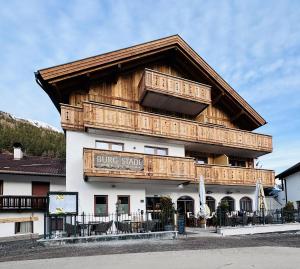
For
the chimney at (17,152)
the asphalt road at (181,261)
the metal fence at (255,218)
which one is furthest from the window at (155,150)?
the asphalt road at (181,261)

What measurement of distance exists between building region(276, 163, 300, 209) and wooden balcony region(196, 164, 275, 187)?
5.85 m

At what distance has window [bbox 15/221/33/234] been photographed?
2227 cm

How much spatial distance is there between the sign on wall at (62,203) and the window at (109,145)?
5668mm

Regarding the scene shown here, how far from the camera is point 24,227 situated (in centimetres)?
2244

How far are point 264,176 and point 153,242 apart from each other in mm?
14592

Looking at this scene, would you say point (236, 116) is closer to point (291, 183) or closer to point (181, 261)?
point (291, 183)

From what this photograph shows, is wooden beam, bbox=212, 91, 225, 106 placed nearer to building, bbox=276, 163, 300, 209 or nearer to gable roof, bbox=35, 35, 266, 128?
gable roof, bbox=35, 35, 266, 128

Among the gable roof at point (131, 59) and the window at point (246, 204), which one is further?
the window at point (246, 204)

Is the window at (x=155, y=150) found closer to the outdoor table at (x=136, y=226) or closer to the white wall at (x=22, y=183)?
the white wall at (x=22, y=183)

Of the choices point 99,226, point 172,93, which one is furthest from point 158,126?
point 99,226

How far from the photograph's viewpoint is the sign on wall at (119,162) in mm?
20031

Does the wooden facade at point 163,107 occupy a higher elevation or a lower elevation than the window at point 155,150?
higher

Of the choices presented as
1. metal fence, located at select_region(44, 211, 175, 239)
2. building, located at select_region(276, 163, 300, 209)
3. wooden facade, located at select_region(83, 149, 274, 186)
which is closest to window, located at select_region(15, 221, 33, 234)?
metal fence, located at select_region(44, 211, 175, 239)

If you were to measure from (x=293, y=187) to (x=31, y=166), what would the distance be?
2200 cm
